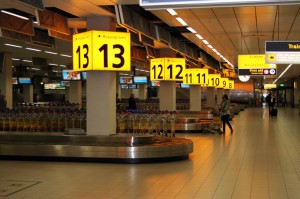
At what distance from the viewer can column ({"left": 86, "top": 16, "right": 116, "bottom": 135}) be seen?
11.5m

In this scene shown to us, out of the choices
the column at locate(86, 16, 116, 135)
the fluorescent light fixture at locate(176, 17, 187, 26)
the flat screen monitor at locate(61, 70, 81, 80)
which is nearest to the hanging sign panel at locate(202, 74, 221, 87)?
the flat screen monitor at locate(61, 70, 81, 80)

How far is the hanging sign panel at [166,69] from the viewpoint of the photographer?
709 inches

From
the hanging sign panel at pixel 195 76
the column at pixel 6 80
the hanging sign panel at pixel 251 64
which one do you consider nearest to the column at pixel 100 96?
the hanging sign panel at pixel 251 64

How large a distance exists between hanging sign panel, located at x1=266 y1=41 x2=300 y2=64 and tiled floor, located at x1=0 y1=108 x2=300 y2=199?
3237mm

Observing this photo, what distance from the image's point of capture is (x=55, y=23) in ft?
38.7

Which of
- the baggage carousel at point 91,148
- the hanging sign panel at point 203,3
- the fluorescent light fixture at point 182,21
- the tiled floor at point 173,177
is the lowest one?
the tiled floor at point 173,177

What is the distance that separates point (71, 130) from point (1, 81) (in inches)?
528

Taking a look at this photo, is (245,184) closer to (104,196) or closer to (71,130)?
(104,196)

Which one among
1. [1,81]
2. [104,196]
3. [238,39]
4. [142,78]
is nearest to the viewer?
[104,196]

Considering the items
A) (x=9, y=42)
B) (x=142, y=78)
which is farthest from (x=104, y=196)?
(x=142, y=78)

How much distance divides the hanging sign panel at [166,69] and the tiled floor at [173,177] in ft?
19.1

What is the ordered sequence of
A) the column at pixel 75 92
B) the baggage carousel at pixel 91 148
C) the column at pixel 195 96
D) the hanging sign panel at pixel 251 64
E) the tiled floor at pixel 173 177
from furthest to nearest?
the column at pixel 75 92
the column at pixel 195 96
the hanging sign panel at pixel 251 64
the baggage carousel at pixel 91 148
the tiled floor at pixel 173 177

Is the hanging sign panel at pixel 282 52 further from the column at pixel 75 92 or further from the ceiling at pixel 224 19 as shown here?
the column at pixel 75 92

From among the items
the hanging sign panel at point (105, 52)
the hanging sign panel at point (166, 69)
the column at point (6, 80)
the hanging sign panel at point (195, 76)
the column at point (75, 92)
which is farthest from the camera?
the column at point (75, 92)
